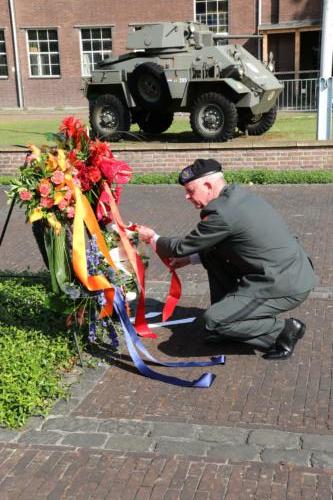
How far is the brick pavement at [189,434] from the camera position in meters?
3.10

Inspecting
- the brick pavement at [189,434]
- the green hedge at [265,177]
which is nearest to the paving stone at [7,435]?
the brick pavement at [189,434]

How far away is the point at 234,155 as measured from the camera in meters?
12.0

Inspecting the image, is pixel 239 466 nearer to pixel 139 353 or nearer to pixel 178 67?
pixel 139 353

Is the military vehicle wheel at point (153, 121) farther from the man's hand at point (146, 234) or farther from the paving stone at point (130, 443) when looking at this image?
the paving stone at point (130, 443)

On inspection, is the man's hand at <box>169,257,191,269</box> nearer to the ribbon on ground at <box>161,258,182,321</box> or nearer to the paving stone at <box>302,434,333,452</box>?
the ribbon on ground at <box>161,258,182,321</box>

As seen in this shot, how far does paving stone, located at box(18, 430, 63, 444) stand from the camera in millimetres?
3523

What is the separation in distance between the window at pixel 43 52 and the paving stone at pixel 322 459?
29926 millimetres

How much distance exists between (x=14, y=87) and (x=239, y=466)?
30487 mm

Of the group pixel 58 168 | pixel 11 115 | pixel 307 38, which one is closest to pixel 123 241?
pixel 58 168

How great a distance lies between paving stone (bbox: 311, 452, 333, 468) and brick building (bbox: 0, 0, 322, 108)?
83.1 ft

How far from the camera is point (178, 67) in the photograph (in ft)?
45.5

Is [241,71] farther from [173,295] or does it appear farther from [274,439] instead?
[274,439]

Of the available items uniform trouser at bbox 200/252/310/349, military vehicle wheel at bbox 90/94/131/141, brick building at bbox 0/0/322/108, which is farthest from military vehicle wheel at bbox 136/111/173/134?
brick building at bbox 0/0/322/108

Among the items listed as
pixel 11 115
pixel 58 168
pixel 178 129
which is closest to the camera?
pixel 58 168
